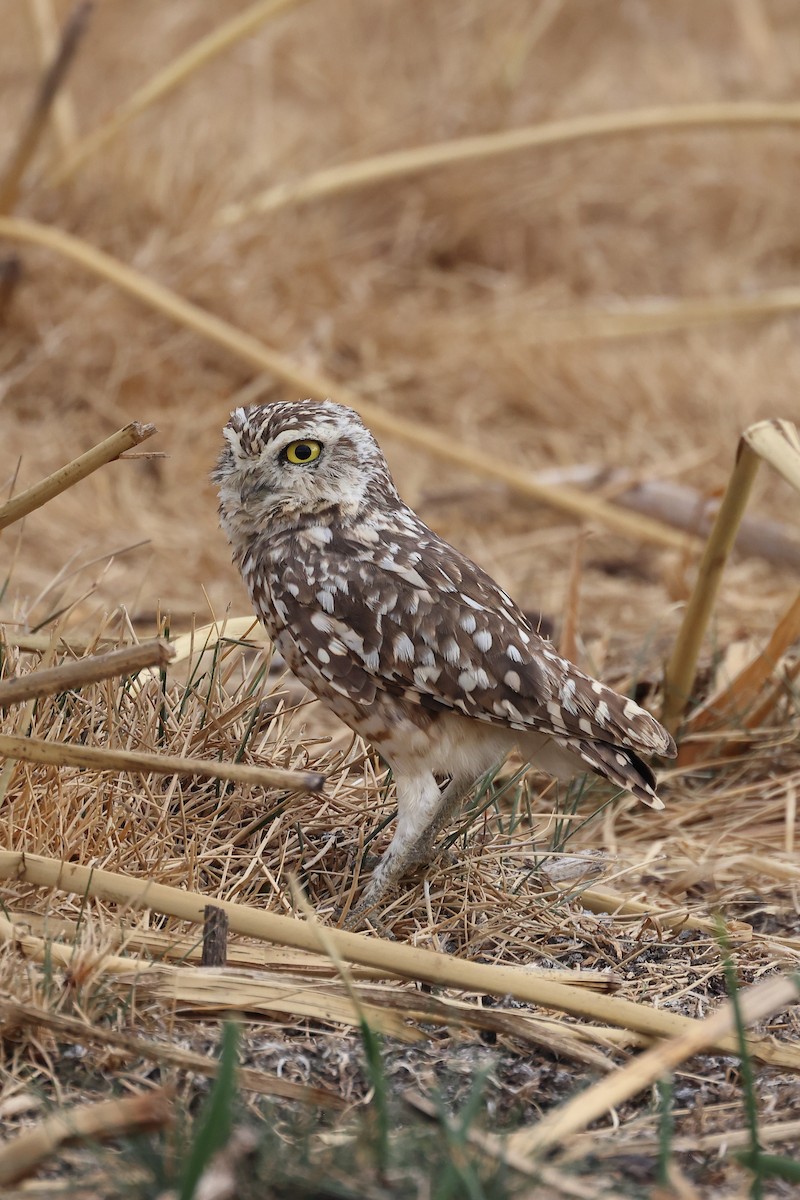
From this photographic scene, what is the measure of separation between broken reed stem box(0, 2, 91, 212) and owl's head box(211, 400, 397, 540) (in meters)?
3.18

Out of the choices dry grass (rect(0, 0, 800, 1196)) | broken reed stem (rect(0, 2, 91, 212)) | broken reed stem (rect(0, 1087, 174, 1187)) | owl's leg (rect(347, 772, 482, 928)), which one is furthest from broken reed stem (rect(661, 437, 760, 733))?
broken reed stem (rect(0, 2, 91, 212))

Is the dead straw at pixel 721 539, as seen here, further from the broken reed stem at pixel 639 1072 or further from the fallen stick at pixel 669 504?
the fallen stick at pixel 669 504

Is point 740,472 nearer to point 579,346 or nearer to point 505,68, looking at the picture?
point 579,346

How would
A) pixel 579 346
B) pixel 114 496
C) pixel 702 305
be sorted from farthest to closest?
1. pixel 579 346
2. pixel 702 305
3. pixel 114 496

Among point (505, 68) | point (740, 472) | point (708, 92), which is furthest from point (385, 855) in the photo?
point (708, 92)

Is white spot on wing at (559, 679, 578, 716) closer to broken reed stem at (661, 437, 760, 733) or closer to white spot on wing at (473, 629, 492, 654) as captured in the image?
white spot on wing at (473, 629, 492, 654)

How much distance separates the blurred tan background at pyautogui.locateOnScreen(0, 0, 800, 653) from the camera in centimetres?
584

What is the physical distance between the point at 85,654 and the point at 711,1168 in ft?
5.27

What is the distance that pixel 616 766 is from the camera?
9.11 ft

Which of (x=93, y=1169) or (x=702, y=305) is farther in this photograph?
(x=702, y=305)

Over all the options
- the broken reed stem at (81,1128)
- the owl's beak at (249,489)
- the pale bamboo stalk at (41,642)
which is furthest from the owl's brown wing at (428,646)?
the broken reed stem at (81,1128)

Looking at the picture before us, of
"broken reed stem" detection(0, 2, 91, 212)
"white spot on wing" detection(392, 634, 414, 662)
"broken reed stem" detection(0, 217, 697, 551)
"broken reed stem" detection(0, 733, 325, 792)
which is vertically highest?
"broken reed stem" detection(0, 2, 91, 212)

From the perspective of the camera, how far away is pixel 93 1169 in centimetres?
192

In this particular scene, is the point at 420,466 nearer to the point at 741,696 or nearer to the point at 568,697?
the point at 741,696
